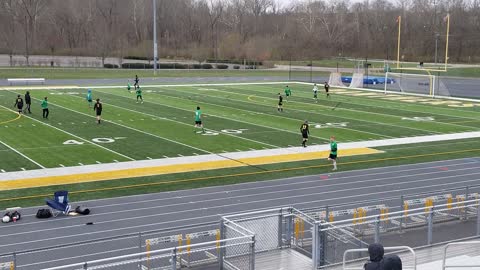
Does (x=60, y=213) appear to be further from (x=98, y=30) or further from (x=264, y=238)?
(x=98, y=30)

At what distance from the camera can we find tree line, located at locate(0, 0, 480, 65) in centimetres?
10106

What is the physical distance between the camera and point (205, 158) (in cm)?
2536

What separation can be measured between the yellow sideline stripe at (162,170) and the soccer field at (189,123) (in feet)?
6.24

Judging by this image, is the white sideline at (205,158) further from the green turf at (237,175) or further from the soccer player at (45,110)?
the soccer player at (45,110)

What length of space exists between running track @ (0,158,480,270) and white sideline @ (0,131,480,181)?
13.2 feet

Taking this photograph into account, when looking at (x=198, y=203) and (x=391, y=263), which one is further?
(x=198, y=203)

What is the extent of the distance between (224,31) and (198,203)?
4325 inches

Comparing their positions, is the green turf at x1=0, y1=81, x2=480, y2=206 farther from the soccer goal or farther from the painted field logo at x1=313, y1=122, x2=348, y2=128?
the soccer goal

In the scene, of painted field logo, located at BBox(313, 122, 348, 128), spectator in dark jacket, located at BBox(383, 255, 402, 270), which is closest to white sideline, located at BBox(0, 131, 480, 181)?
painted field logo, located at BBox(313, 122, 348, 128)

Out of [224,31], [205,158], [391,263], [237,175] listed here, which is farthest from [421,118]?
[224,31]

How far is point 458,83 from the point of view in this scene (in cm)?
7131

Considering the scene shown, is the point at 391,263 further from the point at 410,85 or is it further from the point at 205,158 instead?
the point at 410,85

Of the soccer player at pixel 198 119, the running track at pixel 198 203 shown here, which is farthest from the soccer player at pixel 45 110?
the running track at pixel 198 203

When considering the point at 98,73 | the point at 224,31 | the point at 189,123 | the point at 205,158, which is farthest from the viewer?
the point at 224,31
